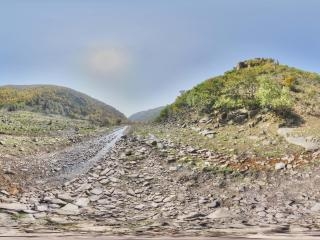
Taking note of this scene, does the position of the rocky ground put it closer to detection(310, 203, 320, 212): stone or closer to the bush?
detection(310, 203, 320, 212): stone

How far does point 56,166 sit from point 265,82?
15.7 m

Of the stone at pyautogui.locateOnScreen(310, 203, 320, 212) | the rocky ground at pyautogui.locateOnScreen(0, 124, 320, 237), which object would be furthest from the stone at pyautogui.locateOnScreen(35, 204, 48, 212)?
the stone at pyautogui.locateOnScreen(310, 203, 320, 212)

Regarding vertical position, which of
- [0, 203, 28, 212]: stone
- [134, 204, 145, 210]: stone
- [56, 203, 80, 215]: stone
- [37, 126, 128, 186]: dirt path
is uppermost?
[37, 126, 128, 186]: dirt path

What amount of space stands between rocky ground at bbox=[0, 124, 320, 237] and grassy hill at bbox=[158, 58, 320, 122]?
9721 mm

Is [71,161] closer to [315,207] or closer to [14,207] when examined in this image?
[14,207]

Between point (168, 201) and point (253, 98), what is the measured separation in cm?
1857

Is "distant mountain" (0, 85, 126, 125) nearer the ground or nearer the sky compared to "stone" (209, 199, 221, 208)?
nearer the sky

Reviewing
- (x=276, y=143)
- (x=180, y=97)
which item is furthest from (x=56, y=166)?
(x=180, y=97)

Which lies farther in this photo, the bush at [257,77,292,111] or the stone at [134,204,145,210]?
the bush at [257,77,292,111]

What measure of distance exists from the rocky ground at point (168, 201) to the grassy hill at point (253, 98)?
9.72 meters

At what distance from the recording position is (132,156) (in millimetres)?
18109

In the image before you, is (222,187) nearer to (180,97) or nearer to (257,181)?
(257,181)

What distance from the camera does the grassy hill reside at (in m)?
25.5

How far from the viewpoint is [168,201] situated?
1195 cm
